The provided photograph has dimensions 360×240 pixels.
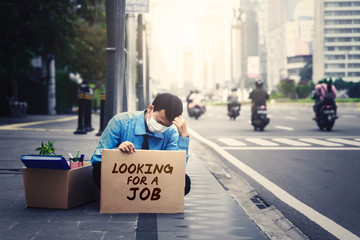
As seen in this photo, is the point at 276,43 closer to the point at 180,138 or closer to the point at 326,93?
the point at 326,93

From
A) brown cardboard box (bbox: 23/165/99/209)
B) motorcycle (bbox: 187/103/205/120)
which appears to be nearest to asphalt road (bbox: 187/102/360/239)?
brown cardboard box (bbox: 23/165/99/209)

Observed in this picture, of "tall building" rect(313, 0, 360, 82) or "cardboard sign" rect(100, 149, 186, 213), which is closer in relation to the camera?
"cardboard sign" rect(100, 149, 186, 213)

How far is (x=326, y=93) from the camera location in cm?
1798

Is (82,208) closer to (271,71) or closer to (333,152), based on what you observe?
(333,152)

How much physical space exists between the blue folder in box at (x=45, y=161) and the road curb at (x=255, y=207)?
6.00 ft

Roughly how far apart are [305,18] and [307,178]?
16474 centimetres

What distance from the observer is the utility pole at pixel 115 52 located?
26.6 ft

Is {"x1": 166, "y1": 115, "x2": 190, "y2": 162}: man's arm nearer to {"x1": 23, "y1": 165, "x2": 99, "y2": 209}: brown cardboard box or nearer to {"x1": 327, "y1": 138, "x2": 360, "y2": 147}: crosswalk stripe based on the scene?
{"x1": 23, "y1": 165, "x2": 99, "y2": 209}: brown cardboard box

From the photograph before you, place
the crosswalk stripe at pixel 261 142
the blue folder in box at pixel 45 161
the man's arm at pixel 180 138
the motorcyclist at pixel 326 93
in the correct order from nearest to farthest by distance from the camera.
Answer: the blue folder in box at pixel 45 161 → the man's arm at pixel 180 138 → the crosswalk stripe at pixel 261 142 → the motorcyclist at pixel 326 93

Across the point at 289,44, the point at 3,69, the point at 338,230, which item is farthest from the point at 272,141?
the point at 289,44

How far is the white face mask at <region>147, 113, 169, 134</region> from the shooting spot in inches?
181

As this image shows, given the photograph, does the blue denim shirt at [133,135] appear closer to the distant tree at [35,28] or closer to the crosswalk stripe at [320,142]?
the crosswalk stripe at [320,142]

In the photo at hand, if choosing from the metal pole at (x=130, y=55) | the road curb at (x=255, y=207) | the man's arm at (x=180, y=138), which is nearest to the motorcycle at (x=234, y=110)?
the metal pole at (x=130, y=55)

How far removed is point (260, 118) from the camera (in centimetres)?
1877
